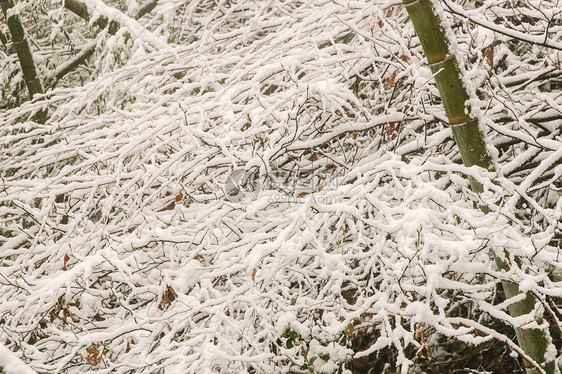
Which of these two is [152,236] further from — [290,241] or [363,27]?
[363,27]

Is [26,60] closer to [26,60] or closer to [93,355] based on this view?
[26,60]

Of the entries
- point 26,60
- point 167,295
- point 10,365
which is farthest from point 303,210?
point 26,60

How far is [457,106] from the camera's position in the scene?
299 cm

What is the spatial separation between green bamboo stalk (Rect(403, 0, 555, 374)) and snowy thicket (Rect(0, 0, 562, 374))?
0.08 metres

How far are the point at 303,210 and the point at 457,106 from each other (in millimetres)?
1181

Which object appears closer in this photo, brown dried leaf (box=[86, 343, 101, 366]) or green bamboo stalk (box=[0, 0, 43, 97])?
brown dried leaf (box=[86, 343, 101, 366])

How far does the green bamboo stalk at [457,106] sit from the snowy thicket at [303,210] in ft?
0.27

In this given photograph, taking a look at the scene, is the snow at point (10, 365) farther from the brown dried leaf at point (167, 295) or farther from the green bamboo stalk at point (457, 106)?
the green bamboo stalk at point (457, 106)

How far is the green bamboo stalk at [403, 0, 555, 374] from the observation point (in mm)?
2889

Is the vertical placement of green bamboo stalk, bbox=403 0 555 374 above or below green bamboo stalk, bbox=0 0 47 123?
below

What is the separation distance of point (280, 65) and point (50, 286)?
2.15 metres

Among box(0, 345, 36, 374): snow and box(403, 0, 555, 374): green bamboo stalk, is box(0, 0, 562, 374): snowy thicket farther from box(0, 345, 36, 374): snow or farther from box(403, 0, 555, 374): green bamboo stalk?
box(0, 345, 36, 374): snow

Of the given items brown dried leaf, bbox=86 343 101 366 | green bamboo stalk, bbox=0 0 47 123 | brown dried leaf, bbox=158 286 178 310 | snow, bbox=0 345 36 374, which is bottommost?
brown dried leaf, bbox=86 343 101 366

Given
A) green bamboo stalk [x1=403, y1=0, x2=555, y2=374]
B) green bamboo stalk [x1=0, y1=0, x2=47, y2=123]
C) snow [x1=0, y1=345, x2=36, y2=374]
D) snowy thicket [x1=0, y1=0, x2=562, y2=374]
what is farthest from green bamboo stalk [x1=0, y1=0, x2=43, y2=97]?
snow [x1=0, y1=345, x2=36, y2=374]
